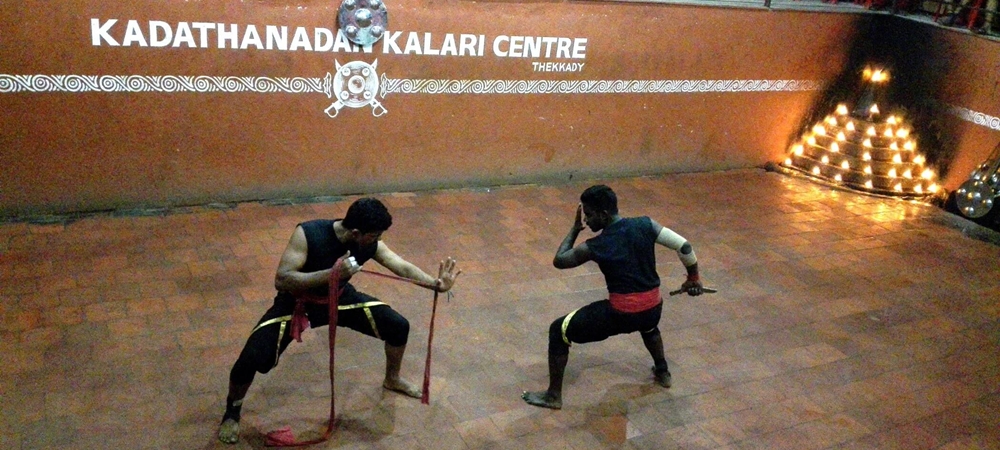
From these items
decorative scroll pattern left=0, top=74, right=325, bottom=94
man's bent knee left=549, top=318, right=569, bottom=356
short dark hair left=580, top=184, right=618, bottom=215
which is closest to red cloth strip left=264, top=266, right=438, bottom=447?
man's bent knee left=549, top=318, right=569, bottom=356

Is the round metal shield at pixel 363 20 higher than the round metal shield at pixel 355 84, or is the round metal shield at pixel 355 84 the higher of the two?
the round metal shield at pixel 363 20

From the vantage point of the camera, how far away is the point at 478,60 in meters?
8.66

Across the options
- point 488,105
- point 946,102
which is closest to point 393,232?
point 488,105

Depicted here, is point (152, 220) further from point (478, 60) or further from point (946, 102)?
point (946, 102)

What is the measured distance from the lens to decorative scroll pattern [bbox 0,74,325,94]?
262 inches

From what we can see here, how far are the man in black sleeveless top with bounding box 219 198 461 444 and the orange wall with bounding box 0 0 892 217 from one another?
352 centimetres

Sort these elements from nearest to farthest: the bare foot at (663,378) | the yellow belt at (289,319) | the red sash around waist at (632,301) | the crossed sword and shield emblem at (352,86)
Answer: the yellow belt at (289,319) → the red sash around waist at (632,301) → the bare foot at (663,378) → the crossed sword and shield emblem at (352,86)

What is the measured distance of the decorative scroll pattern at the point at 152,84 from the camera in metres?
6.66

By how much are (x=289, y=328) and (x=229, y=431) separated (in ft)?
2.27

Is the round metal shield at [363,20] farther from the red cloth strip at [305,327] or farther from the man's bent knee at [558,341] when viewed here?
the man's bent knee at [558,341]

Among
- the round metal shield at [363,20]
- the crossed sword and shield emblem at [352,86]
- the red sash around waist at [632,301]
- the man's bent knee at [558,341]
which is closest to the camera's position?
the red sash around waist at [632,301]

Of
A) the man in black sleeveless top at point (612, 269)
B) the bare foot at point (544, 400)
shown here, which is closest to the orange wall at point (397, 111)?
the man in black sleeveless top at point (612, 269)

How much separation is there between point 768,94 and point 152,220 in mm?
8046

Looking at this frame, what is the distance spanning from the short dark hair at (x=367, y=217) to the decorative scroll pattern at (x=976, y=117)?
29.6 feet
